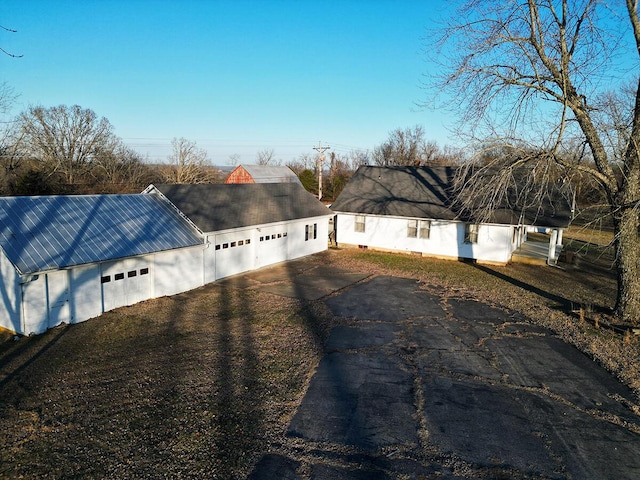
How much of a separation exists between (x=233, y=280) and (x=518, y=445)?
13697mm

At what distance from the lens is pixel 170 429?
691cm

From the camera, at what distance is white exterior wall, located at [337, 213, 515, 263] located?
72.0 feet

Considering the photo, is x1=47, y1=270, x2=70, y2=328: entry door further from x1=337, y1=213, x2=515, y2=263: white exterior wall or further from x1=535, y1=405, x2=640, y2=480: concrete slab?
x1=337, y1=213, x2=515, y2=263: white exterior wall

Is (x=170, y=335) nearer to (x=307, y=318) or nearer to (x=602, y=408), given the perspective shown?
(x=307, y=318)

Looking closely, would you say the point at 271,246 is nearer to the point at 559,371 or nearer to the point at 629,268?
the point at 559,371

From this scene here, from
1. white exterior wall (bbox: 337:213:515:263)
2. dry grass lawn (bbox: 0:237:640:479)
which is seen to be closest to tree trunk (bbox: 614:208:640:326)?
dry grass lawn (bbox: 0:237:640:479)

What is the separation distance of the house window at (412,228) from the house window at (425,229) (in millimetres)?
291

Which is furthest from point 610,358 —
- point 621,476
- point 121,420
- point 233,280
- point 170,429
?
point 233,280

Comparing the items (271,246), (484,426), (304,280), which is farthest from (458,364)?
(271,246)

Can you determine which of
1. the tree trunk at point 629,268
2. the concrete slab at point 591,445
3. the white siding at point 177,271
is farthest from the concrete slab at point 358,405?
the tree trunk at point 629,268

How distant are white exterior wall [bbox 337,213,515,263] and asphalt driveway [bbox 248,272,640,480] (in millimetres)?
9983

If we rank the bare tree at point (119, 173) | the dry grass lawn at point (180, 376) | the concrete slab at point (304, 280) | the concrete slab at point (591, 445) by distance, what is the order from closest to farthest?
the concrete slab at point (591, 445)
the dry grass lawn at point (180, 376)
the concrete slab at point (304, 280)
the bare tree at point (119, 173)

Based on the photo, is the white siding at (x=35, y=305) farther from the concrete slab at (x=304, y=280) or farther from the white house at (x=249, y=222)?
the concrete slab at (x=304, y=280)

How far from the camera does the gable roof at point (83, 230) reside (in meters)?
12.0
